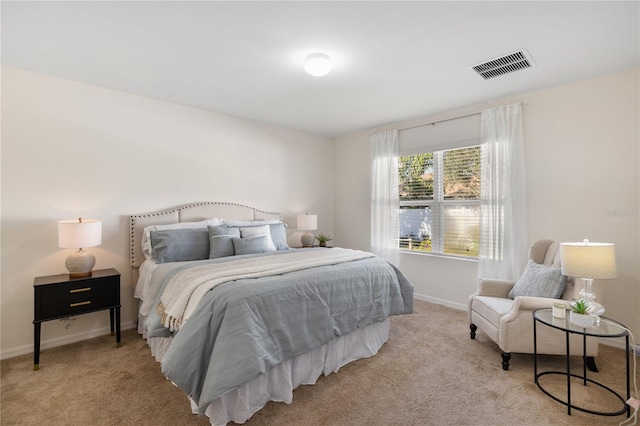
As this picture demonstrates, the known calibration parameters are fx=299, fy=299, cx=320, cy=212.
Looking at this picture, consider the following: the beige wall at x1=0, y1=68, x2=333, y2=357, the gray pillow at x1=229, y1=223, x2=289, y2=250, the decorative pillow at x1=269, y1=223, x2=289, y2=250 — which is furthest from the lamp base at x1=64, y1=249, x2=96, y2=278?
the decorative pillow at x1=269, y1=223, x2=289, y2=250

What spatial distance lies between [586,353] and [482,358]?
28.2 inches

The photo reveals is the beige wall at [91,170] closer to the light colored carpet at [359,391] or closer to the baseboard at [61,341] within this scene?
the baseboard at [61,341]

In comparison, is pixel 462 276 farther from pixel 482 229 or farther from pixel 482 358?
pixel 482 358

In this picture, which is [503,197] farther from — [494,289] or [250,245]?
[250,245]

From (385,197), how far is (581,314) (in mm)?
2807

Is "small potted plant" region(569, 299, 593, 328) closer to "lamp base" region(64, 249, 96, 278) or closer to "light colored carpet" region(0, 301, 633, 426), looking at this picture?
"light colored carpet" region(0, 301, 633, 426)

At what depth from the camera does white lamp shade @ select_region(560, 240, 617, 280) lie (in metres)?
1.97

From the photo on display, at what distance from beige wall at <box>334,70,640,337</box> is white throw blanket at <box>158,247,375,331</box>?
7.24ft

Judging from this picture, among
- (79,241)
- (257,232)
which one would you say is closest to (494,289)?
(257,232)

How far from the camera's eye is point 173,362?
1.65m

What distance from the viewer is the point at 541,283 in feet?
8.44

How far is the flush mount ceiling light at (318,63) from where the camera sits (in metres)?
2.42

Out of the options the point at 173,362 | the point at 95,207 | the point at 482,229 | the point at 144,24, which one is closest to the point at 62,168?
the point at 95,207

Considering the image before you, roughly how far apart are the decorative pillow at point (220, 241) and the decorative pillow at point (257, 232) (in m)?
0.12
